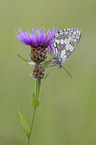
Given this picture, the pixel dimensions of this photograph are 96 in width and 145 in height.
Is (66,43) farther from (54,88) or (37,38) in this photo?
(54,88)

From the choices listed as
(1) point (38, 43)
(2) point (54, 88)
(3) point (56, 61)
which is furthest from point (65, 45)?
(2) point (54, 88)

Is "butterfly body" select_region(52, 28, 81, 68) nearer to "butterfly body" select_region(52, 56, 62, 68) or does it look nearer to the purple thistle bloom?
"butterfly body" select_region(52, 56, 62, 68)

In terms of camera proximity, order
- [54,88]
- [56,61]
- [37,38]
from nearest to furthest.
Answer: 1. [37,38]
2. [56,61]
3. [54,88]

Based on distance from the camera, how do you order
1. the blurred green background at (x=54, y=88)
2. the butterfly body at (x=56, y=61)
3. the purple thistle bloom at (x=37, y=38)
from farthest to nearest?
the blurred green background at (x=54, y=88)
the butterfly body at (x=56, y=61)
the purple thistle bloom at (x=37, y=38)

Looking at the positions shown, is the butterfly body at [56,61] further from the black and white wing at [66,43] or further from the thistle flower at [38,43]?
the thistle flower at [38,43]

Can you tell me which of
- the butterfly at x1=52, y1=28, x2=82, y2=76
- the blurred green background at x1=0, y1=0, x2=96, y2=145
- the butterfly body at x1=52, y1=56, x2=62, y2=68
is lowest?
the blurred green background at x1=0, y1=0, x2=96, y2=145

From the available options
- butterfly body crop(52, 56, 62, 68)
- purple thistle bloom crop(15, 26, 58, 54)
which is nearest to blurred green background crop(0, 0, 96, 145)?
→ butterfly body crop(52, 56, 62, 68)

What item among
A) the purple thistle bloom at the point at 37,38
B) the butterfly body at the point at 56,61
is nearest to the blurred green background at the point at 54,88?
the butterfly body at the point at 56,61
